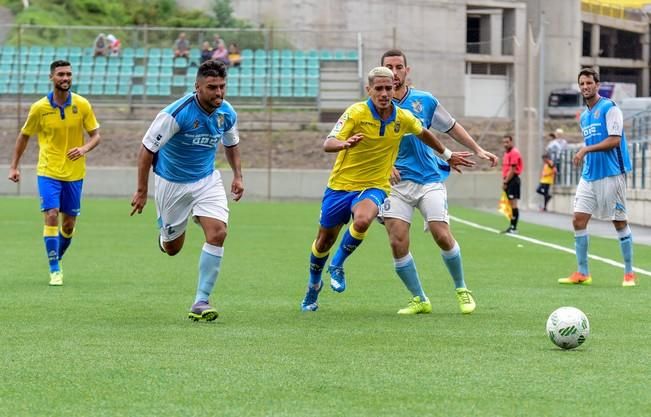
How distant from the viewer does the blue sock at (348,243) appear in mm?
10383

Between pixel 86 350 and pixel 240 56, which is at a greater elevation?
pixel 240 56

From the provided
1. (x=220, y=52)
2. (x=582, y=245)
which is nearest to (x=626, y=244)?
(x=582, y=245)

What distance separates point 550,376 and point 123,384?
87.5 inches

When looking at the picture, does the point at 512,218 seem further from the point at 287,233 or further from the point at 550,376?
the point at 550,376

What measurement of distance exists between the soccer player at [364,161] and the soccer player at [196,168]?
80 centimetres

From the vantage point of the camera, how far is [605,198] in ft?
45.3

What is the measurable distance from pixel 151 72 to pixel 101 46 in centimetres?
266

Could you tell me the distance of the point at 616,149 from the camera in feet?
45.5

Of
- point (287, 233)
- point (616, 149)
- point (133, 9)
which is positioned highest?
point (133, 9)

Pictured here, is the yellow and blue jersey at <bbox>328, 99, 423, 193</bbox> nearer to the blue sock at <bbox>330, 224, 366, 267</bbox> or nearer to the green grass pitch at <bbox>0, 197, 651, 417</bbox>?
the blue sock at <bbox>330, 224, 366, 267</bbox>

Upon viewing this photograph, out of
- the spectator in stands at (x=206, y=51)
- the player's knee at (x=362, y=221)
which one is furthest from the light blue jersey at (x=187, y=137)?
the spectator in stands at (x=206, y=51)

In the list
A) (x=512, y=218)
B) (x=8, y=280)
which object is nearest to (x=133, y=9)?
(x=512, y=218)

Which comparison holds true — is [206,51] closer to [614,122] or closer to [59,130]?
[59,130]

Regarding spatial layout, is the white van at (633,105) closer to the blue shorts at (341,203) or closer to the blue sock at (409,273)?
the blue sock at (409,273)
